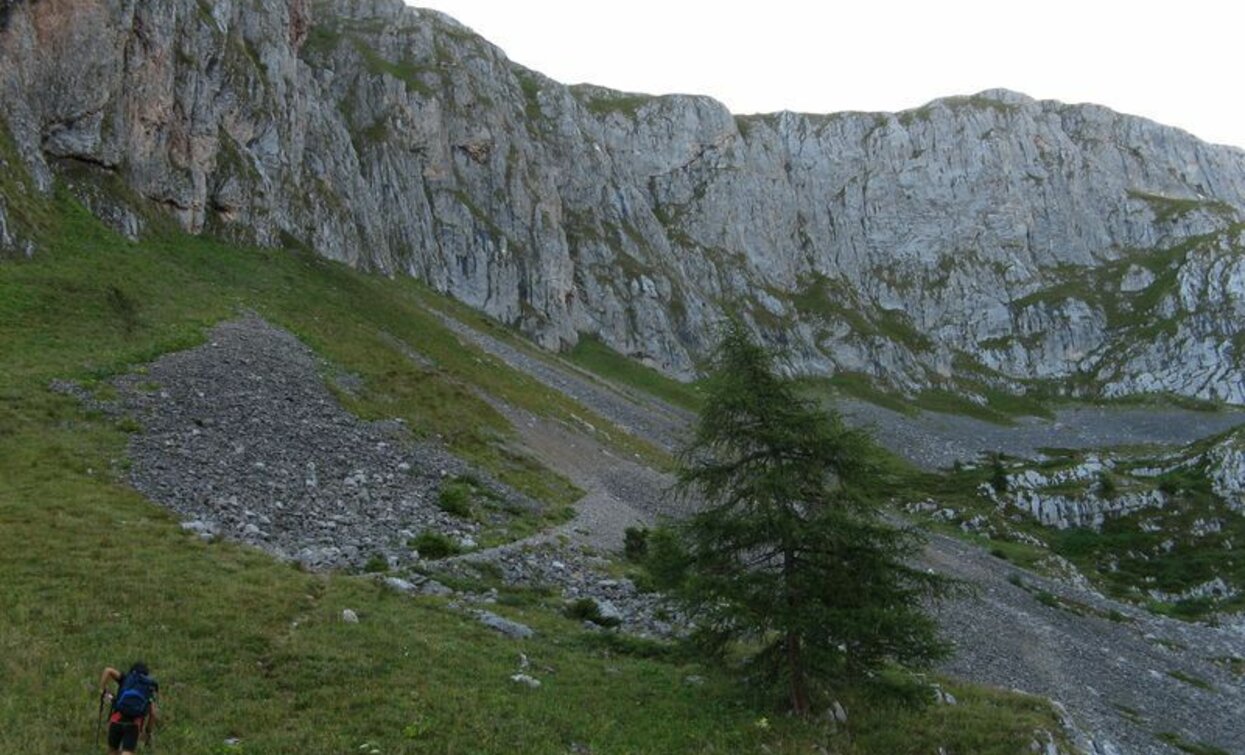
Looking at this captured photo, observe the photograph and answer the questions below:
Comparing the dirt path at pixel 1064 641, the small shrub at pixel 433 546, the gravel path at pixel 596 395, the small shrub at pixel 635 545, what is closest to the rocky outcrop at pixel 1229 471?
the dirt path at pixel 1064 641

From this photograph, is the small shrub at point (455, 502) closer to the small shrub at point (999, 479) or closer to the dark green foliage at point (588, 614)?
the dark green foliage at point (588, 614)


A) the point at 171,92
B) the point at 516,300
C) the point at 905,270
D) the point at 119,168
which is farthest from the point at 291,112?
the point at 905,270

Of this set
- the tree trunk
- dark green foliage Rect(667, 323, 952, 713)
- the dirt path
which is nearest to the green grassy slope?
the tree trunk

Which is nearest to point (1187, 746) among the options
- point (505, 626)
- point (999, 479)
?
point (505, 626)

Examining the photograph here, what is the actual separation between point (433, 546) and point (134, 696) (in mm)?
13057

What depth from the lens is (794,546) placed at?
15.2 m

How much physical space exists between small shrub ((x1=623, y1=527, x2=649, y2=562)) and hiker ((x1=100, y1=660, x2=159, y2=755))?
→ 62.7ft

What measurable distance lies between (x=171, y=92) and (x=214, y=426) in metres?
44.5

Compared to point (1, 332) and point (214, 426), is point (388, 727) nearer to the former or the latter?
point (214, 426)

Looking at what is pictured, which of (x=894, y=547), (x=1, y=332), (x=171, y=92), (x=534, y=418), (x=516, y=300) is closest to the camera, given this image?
(x=894, y=547)

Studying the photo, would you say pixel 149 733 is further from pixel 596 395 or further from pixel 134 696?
pixel 596 395

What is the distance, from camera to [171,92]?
60.7 m

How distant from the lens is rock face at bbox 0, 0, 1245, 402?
5856 cm

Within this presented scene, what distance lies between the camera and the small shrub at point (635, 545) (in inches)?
1151
